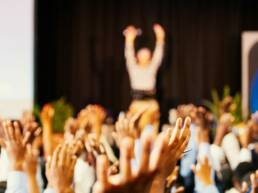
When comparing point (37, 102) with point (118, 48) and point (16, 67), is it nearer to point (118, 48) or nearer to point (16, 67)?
Result: point (16, 67)

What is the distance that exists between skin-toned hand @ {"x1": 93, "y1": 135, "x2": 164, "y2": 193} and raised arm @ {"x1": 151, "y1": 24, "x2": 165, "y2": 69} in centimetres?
632

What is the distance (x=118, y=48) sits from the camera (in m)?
8.24

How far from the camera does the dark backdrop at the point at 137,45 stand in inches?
321


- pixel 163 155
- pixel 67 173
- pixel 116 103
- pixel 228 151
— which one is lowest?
pixel 116 103

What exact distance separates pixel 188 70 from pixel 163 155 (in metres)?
7.32

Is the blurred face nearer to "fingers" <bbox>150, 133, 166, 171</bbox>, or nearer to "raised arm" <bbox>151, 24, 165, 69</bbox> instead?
"raised arm" <bbox>151, 24, 165, 69</bbox>

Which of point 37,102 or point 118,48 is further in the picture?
point 118,48

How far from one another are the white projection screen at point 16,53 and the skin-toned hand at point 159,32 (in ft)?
5.47

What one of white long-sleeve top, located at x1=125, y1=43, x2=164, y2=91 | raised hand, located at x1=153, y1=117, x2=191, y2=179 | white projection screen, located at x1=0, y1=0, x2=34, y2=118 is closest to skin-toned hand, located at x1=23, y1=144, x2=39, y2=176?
raised hand, located at x1=153, y1=117, x2=191, y2=179

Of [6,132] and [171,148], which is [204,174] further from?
[171,148]

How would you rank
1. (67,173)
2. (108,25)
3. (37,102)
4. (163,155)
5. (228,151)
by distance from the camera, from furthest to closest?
(108,25)
(37,102)
(228,151)
(67,173)
(163,155)

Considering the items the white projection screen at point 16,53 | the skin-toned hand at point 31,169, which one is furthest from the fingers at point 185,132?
the white projection screen at point 16,53

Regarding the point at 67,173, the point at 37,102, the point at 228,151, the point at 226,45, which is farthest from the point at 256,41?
the point at 67,173

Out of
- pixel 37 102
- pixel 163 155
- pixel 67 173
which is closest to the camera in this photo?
pixel 163 155
